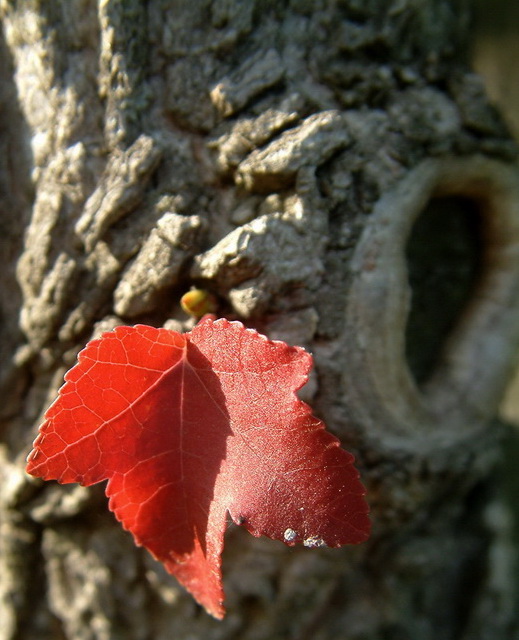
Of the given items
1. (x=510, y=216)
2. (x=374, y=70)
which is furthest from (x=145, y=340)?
(x=510, y=216)

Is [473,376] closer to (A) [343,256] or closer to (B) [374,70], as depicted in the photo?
(A) [343,256]

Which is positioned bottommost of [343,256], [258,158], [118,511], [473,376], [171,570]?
[473,376]

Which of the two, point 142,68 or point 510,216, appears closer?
point 142,68

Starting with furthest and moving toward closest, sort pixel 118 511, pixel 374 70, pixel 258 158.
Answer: pixel 374 70 < pixel 258 158 < pixel 118 511

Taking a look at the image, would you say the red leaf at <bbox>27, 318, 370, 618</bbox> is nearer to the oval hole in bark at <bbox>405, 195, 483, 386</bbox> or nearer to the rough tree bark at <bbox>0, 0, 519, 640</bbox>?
the rough tree bark at <bbox>0, 0, 519, 640</bbox>

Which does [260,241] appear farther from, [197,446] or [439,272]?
[439,272]

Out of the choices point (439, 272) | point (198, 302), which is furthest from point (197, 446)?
point (439, 272)

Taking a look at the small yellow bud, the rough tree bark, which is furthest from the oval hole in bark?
the small yellow bud

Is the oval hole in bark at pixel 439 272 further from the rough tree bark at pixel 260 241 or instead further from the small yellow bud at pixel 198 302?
the small yellow bud at pixel 198 302

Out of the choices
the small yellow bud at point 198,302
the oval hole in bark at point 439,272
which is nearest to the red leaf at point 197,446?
the small yellow bud at point 198,302
